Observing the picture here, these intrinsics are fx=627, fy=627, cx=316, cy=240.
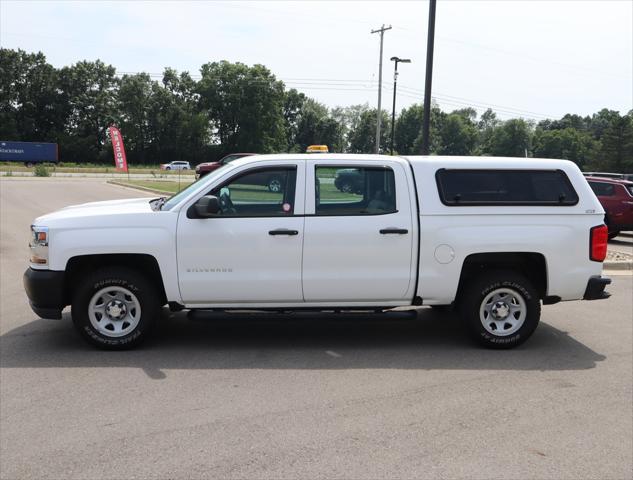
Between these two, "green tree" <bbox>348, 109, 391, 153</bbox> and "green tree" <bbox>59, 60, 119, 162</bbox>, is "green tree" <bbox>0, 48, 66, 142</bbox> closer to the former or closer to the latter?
"green tree" <bbox>59, 60, 119, 162</bbox>

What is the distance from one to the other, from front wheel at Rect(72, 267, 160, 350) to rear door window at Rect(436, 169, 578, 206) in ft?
10.3

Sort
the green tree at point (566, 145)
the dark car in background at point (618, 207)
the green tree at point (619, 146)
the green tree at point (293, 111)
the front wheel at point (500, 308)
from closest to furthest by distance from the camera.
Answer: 1. the front wheel at point (500, 308)
2. the dark car in background at point (618, 207)
3. the green tree at point (619, 146)
4. the green tree at point (566, 145)
5. the green tree at point (293, 111)

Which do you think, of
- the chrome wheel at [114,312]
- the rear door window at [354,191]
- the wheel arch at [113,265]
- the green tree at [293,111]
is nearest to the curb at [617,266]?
the rear door window at [354,191]

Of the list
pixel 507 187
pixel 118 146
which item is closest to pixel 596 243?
pixel 507 187

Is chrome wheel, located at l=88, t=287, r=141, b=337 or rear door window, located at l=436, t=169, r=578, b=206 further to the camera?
rear door window, located at l=436, t=169, r=578, b=206

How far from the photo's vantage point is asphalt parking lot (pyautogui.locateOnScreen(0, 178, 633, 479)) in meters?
3.91

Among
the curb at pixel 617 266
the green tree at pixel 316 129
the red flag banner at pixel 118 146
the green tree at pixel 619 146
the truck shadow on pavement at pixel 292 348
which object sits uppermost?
the green tree at pixel 316 129

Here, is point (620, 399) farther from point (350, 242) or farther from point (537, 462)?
point (350, 242)

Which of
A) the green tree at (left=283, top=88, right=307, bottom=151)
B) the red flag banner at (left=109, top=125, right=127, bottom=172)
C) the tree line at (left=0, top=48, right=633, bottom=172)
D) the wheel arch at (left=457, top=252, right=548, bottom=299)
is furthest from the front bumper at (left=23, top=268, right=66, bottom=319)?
the green tree at (left=283, top=88, right=307, bottom=151)

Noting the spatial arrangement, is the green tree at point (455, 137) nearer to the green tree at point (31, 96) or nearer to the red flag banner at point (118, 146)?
the green tree at point (31, 96)

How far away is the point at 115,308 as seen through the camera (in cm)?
614

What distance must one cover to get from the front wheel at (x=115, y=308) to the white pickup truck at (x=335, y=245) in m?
0.01

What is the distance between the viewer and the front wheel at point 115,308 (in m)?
6.06

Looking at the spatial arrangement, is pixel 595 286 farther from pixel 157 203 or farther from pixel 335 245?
pixel 157 203
